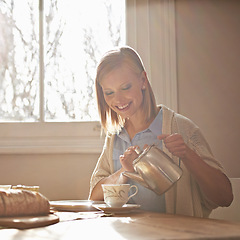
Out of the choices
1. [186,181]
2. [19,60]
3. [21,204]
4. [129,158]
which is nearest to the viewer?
[21,204]

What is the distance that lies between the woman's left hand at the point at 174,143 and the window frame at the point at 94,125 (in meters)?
0.93

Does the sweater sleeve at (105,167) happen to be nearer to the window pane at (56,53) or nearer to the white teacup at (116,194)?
the white teacup at (116,194)

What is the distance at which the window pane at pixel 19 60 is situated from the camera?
7.36 feet

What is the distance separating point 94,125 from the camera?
2154mm

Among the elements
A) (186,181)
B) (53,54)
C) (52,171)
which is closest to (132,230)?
(186,181)

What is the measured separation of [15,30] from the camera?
2.29 m

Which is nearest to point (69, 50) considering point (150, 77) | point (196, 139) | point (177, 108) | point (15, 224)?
point (150, 77)

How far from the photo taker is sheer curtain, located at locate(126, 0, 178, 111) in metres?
2.15

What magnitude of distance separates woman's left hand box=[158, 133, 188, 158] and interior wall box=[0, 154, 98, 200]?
950 mm

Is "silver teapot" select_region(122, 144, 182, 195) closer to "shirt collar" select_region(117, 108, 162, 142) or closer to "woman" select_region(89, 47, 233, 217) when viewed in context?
"woman" select_region(89, 47, 233, 217)

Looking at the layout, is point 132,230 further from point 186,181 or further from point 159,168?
point 186,181

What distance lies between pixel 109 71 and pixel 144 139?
264 mm

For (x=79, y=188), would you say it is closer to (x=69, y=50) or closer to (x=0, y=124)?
(x=0, y=124)

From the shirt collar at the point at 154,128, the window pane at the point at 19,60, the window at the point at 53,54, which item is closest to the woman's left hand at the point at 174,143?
the shirt collar at the point at 154,128
